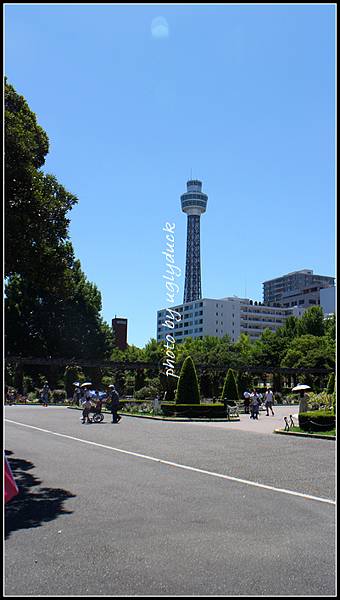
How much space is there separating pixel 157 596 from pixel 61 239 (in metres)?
9.92

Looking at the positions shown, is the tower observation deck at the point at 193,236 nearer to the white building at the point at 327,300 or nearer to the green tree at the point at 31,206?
the white building at the point at 327,300

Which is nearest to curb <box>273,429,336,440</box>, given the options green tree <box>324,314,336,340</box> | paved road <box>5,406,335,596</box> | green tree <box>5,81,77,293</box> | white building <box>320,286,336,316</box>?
paved road <box>5,406,335,596</box>

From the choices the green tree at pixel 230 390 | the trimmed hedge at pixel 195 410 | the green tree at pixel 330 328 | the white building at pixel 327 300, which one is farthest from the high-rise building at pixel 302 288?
the trimmed hedge at pixel 195 410

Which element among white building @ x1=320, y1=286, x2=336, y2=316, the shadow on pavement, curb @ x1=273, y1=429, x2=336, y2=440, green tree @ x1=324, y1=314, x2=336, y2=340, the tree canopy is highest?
white building @ x1=320, y1=286, x2=336, y2=316

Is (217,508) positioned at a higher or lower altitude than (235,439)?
higher

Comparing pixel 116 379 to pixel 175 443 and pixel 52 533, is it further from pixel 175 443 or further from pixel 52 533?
pixel 52 533

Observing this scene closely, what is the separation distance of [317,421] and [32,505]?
1509cm

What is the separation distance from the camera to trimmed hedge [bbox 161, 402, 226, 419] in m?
30.5

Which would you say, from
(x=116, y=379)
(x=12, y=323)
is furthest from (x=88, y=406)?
(x=12, y=323)

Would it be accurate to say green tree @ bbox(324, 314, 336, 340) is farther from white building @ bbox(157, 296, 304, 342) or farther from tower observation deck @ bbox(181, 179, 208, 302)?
tower observation deck @ bbox(181, 179, 208, 302)

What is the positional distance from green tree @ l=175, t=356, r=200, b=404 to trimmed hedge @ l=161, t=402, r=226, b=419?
1358mm

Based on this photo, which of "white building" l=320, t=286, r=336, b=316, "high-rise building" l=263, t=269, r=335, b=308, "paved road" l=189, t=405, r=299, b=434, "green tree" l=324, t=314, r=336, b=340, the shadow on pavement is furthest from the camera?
"high-rise building" l=263, t=269, r=335, b=308

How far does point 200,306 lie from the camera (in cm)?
14450

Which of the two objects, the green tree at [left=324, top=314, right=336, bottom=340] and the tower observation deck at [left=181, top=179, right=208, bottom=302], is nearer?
the green tree at [left=324, top=314, right=336, bottom=340]
